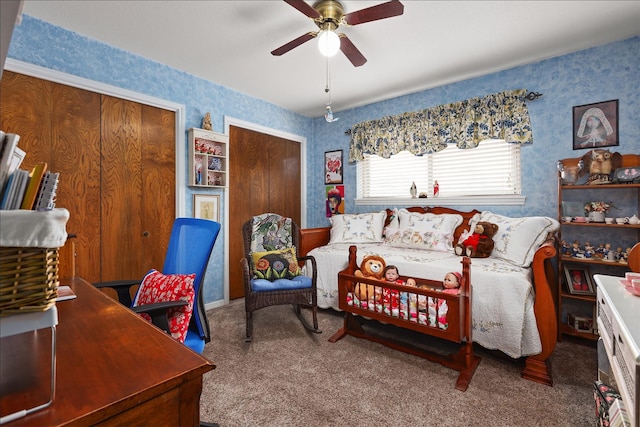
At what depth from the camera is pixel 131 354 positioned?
706 millimetres

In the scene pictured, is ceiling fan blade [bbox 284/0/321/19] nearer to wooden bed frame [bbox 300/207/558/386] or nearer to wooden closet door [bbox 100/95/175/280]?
wooden closet door [bbox 100/95/175/280]

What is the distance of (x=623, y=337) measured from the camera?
100 centimetres

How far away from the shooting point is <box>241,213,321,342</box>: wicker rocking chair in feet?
8.43

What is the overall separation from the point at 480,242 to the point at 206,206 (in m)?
2.81

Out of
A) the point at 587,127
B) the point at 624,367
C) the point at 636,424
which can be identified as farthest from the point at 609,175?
the point at 636,424

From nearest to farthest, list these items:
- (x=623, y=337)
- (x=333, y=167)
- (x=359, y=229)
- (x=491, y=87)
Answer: (x=623, y=337) → (x=491, y=87) → (x=359, y=229) → (x=333, y=167)

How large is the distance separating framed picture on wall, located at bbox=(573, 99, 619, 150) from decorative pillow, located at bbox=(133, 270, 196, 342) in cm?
335

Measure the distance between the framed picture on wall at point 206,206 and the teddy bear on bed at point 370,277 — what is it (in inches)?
72.5

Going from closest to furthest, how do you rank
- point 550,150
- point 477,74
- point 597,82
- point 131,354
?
point 131,354 → point 597,82 → point 550,150 → point 477,74

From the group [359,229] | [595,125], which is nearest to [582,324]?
[595,125]

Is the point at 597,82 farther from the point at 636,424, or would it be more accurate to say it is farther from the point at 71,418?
the point at 71,418

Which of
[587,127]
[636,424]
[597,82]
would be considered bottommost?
[636,424]

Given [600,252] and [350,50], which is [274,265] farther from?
[600,252]

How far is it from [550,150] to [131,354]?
139 inches
